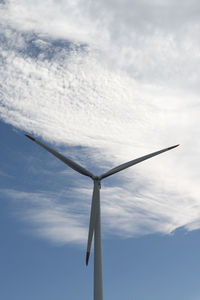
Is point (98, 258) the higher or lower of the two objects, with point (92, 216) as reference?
lower

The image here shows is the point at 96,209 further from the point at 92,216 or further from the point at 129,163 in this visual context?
the point at 129,163

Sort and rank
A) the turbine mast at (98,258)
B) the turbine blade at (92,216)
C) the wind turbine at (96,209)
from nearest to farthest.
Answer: the turbine mast at (98,258) < the wind turbine at (96,209) < the turbine blade at (92,216)

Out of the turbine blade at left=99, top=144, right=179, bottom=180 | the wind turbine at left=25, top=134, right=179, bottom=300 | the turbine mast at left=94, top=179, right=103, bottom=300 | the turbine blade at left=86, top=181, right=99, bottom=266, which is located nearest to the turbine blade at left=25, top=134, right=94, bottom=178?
the wind turbine at left=25, top=134, right=179, bottom=300

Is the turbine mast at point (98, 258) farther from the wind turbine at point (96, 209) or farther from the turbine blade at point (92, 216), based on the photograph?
the turbine blade at point (92, 216)

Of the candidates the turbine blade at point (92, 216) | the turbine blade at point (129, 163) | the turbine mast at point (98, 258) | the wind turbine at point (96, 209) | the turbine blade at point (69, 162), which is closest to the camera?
the turbine mast at point (98, 258)

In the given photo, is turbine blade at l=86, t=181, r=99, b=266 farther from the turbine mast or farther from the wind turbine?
the turbine mast

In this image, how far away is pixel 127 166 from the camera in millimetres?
58781

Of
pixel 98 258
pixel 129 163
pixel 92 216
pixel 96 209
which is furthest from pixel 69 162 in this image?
pixel 98 258

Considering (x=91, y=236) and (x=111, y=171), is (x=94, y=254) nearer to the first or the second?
(x=91, y=236)

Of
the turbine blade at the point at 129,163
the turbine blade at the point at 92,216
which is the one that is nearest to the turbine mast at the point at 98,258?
the turbine blade at the point at 92,216

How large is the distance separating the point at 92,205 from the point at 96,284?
1169cm

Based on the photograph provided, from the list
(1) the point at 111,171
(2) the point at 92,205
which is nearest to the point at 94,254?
(2) the point at 92,205

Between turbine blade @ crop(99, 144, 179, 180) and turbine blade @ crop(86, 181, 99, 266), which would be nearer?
turbine blade @ crop(86, 181, 99, 266)

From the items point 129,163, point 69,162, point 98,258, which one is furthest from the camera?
point 129,163
